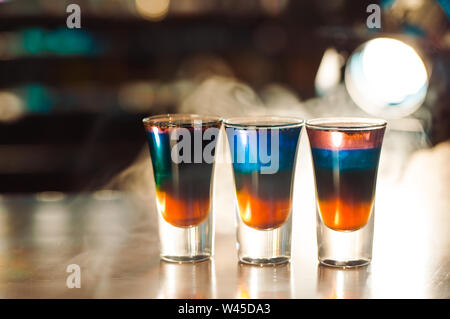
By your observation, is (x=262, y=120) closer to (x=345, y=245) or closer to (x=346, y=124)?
(x=346, y=124)

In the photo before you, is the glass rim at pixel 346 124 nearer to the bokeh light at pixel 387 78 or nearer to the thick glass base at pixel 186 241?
the thick glass base at pixel 186 241

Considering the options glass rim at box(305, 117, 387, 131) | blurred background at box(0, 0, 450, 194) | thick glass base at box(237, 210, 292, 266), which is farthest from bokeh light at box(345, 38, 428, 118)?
thick glass base at box(237, 210, 292, 266)

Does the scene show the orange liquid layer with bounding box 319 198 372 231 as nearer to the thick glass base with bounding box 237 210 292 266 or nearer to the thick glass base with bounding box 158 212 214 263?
the thick glass base with bounding box 237 210 292 266

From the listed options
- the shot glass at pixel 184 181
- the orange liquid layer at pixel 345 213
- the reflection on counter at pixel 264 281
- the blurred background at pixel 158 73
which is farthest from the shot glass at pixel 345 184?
the blurred background at pixel 158 73

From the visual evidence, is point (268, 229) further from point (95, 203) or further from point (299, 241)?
point (95, 203)

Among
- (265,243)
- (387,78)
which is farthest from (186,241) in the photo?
(387,78)
